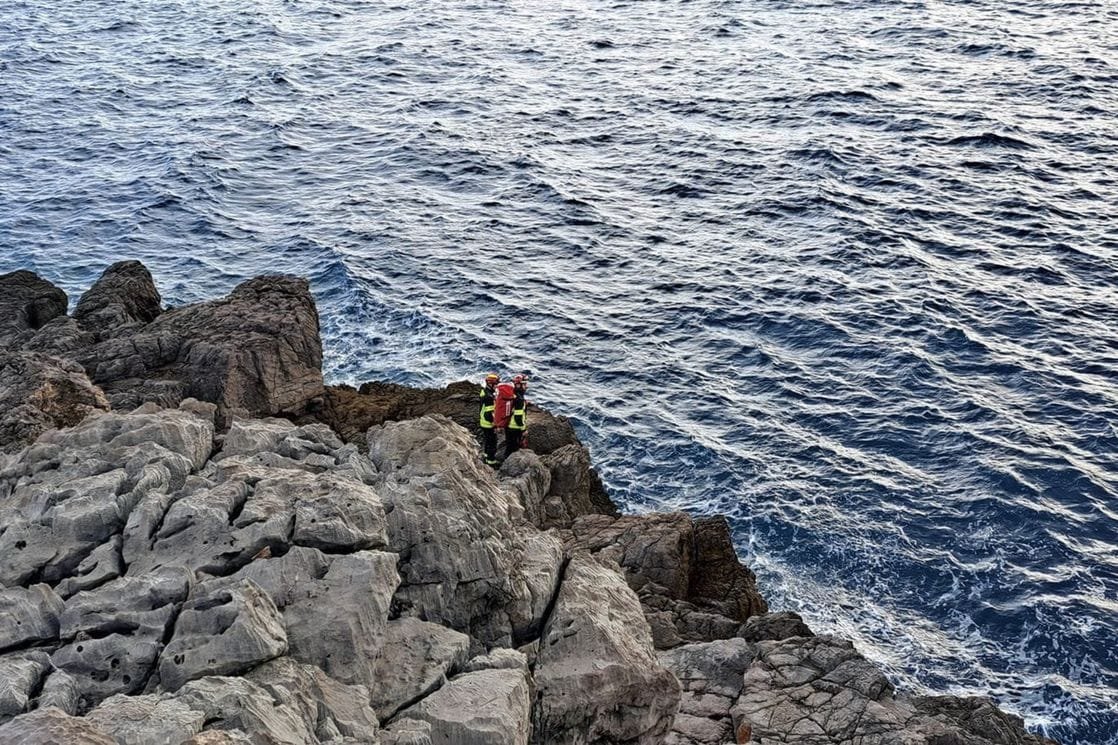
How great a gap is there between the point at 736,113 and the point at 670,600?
40.3 metres

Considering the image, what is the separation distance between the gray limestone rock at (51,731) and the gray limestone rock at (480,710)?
16.0 feet

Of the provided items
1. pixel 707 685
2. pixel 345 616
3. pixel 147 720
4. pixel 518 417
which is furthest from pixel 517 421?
pixel 147 720

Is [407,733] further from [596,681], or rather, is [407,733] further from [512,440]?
[512,440]

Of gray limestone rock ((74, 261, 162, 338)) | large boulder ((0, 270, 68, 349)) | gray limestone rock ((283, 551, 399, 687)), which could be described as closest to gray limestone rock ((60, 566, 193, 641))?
gray limestone rock ((283, 551, 399, 687))

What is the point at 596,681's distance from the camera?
64.3 feet

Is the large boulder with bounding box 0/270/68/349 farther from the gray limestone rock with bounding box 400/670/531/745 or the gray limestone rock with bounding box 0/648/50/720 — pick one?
the gray limestone rock with bounding box 400/670/531/745

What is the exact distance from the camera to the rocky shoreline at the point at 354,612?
1617 centimetres

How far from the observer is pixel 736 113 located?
61719 millimetres

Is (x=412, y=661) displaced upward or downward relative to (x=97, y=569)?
downward

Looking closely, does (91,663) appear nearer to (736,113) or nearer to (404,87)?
(736,113)

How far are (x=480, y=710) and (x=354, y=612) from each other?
248 centimetres

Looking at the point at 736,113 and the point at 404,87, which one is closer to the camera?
the point at 736,113

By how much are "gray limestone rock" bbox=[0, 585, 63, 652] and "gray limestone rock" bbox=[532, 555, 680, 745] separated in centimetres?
774

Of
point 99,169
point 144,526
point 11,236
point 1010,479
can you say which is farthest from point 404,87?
point 144,526
